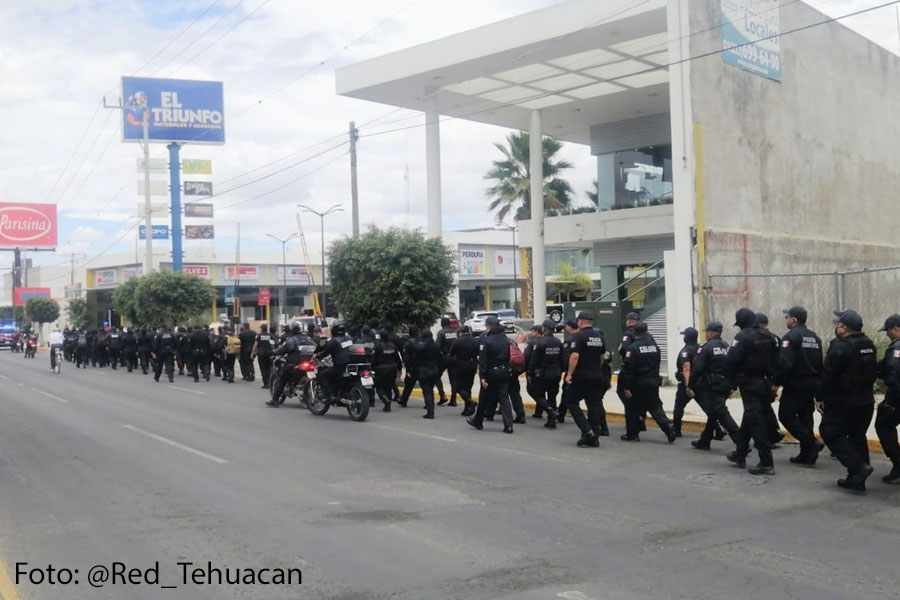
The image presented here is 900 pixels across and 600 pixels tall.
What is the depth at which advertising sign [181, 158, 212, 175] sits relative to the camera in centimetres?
6612

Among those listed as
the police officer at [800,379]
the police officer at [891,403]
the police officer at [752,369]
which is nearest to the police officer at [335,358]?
the police officer at [752,369]

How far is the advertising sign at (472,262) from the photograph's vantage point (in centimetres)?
6544

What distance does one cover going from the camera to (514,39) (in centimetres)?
2331

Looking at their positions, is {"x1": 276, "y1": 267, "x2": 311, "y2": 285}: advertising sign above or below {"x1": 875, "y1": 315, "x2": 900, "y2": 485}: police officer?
above

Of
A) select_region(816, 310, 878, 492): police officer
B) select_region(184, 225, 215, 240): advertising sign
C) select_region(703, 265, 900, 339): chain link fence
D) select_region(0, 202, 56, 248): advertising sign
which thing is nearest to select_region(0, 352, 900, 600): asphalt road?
select_region(816, 310, 878, 492): police officer

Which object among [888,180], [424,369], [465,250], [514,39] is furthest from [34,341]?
[888,180]

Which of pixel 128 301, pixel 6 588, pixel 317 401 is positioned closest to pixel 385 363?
pixel 317 401

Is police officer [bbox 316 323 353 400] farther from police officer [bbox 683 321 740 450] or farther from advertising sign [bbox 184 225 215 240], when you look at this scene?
advertising sign [bbox 184 225 215 240]

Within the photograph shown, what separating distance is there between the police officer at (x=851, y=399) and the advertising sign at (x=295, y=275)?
201ft

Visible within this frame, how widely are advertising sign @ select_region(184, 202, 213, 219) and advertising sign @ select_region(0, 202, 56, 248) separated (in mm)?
21457

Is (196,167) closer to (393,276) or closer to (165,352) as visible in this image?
(165,352)

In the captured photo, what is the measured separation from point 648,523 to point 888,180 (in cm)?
2525

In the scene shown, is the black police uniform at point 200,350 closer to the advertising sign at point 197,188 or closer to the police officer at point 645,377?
the police officer at point 645,377

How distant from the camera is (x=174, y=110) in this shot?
54.1 metres
